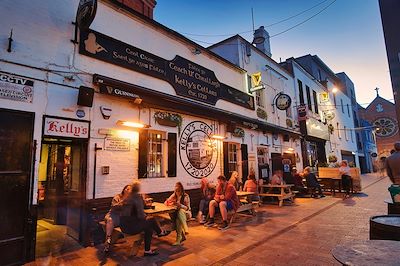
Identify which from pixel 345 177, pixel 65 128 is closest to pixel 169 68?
pixel 65 128

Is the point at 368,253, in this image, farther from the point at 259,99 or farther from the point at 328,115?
the point at 328,115

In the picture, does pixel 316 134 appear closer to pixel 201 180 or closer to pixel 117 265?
pixel 201 180

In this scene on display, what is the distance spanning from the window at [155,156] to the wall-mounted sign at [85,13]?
3185 mm

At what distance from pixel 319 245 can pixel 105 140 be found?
5.30 m

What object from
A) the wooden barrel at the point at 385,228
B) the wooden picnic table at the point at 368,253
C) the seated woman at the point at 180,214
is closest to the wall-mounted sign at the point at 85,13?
the seated woman at the point at 180,214

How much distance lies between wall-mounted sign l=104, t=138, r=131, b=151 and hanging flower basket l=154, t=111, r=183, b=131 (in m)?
1.20

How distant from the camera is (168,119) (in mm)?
7293

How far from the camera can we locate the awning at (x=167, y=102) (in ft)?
19.1

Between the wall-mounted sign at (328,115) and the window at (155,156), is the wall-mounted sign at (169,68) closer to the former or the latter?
the window at (155,156)

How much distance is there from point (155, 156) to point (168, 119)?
1.19 metres

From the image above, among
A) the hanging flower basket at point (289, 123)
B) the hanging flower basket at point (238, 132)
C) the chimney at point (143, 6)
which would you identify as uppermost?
the chimney at point (143, 6)

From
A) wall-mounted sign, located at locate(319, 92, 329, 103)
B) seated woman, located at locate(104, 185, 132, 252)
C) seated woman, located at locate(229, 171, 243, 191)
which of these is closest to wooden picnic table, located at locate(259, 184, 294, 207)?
seated woman, located at locate(229, 171, 243, 191)

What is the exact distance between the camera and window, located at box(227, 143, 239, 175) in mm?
9906

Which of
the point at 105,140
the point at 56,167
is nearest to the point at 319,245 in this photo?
the point at 105,140
